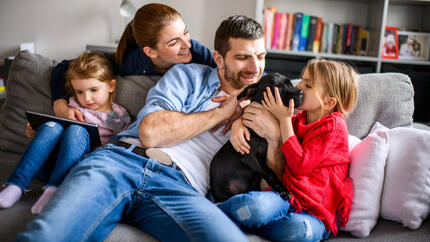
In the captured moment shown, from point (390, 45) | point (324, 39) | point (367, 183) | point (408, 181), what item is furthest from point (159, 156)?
point (390, 45)

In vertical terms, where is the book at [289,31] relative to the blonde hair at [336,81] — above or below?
above

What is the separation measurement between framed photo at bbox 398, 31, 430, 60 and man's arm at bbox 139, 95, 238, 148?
227cm

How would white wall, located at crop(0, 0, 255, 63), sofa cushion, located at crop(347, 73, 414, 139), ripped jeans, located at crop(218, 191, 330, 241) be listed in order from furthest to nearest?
white wall, located at crop(0, 0, 255, 63), sofa cushion, located at crop(347, 73, 414, 139), ripped jeans, located at crop(218, 191, 330, 241)

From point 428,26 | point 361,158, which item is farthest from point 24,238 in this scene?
point 428,26

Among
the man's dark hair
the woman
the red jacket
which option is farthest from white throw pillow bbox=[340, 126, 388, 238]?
the woman

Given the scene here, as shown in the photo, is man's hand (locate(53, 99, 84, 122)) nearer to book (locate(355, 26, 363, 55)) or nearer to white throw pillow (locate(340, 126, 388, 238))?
white throw pillow (locate(340, 126, 388, 238))

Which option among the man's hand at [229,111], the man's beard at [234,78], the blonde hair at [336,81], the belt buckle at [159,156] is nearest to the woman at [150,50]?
the man's beard at [234,78]

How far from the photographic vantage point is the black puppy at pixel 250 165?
143cm

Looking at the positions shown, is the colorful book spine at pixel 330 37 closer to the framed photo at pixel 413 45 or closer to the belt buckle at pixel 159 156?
the framed photo at pixel 413 45

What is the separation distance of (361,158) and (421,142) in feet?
0.75

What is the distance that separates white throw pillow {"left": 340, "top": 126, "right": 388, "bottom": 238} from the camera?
1376 millimetres

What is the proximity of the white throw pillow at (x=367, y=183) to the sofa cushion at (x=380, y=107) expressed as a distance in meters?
0.27

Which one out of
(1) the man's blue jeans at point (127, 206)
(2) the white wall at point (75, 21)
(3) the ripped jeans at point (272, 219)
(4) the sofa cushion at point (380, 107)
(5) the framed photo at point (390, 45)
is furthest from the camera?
(2) the white wall at point (75, 21)

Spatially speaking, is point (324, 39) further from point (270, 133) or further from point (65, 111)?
point (65, 111)
